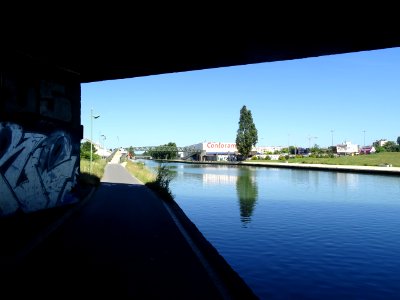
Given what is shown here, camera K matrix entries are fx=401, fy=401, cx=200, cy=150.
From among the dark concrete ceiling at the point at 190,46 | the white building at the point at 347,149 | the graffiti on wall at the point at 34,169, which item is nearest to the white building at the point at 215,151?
the white building at the point at 347,149

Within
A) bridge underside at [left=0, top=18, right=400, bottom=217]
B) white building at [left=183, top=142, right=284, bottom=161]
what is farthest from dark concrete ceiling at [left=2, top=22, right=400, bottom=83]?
white building at [left=183, top=142, right=284, bottom=161]

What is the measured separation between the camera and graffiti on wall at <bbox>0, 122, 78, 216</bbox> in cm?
1328

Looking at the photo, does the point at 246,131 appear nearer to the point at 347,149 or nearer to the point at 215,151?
the point at 215,151

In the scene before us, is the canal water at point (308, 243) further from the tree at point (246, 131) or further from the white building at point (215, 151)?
the white building at point (215, 151)

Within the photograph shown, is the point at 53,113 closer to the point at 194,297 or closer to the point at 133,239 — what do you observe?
the point at 133,239

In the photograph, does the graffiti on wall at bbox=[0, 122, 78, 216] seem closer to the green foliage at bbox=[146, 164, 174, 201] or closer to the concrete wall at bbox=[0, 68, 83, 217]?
the concrete wall at bbox=[0, 68, 83, 217]

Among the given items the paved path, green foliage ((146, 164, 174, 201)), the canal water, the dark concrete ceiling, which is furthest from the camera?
green foliage ((146, 164, 174, 201))

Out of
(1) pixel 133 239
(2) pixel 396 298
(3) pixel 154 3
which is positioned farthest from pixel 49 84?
(2) pixel 396 298

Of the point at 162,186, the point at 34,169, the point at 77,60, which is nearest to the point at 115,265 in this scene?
the point at 34,169

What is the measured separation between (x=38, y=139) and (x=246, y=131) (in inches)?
4182

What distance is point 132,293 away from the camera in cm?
725

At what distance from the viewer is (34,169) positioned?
15.1 metres

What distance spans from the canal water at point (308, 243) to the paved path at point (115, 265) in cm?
257

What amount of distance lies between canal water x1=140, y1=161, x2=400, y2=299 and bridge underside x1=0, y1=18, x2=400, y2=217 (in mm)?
6674
